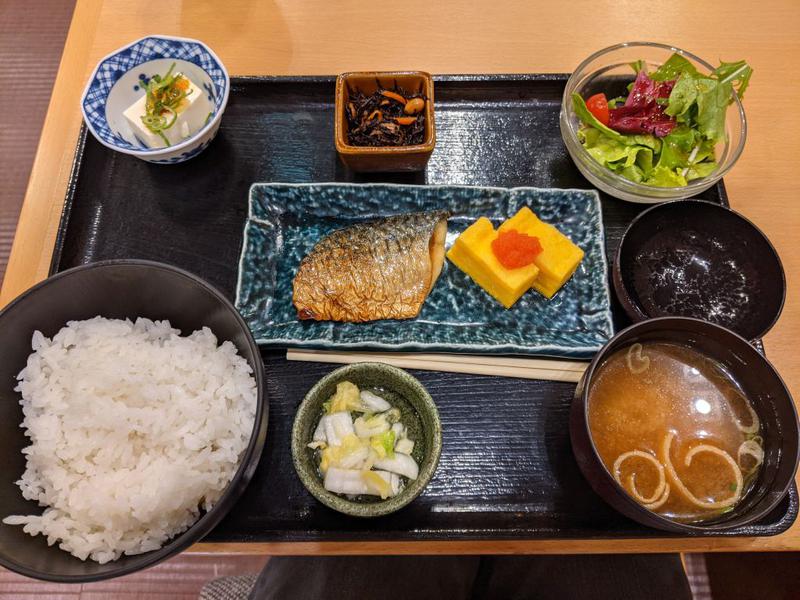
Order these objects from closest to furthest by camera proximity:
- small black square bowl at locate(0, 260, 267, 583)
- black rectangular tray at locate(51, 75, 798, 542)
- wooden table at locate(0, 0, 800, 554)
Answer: small black square bowl at locate(0, 260, 267, 583), black rectangular tray at locate(51, 75, 798, 542), wooden table at locate(0, 0, 800, 554)

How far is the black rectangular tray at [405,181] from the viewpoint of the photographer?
1571 mm

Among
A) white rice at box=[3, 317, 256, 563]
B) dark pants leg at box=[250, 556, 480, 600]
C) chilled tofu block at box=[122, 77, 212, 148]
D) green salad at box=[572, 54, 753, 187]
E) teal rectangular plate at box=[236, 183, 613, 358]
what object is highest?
green salad at box=[572, 54, 753, 187]

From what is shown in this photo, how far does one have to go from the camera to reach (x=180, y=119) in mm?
1946

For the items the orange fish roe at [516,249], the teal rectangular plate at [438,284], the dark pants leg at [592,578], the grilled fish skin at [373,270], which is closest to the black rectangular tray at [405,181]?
the teal rectangular plate at [438,284]

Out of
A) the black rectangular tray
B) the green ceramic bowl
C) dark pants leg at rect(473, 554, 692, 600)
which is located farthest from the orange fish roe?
dark pants leg at rect(473, 554, 692, 600)

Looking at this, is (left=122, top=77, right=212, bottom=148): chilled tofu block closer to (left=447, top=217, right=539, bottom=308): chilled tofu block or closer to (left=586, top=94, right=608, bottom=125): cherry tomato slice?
(left=447, top=217, right=539, bottom=308): chilled tofu block

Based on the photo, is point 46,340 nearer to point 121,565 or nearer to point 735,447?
point 121,565

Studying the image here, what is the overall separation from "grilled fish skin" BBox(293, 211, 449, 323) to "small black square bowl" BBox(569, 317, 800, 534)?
0.70m

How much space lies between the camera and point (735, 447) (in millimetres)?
1516

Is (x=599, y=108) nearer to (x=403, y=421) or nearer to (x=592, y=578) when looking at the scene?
(x=403, y=421)

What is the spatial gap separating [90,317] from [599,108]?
77.4 inches

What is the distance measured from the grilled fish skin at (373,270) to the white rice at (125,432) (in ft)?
1.38

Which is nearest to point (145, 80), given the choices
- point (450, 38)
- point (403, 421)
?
point (450, 38)

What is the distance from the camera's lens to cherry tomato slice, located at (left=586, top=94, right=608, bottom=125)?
1.99 m
